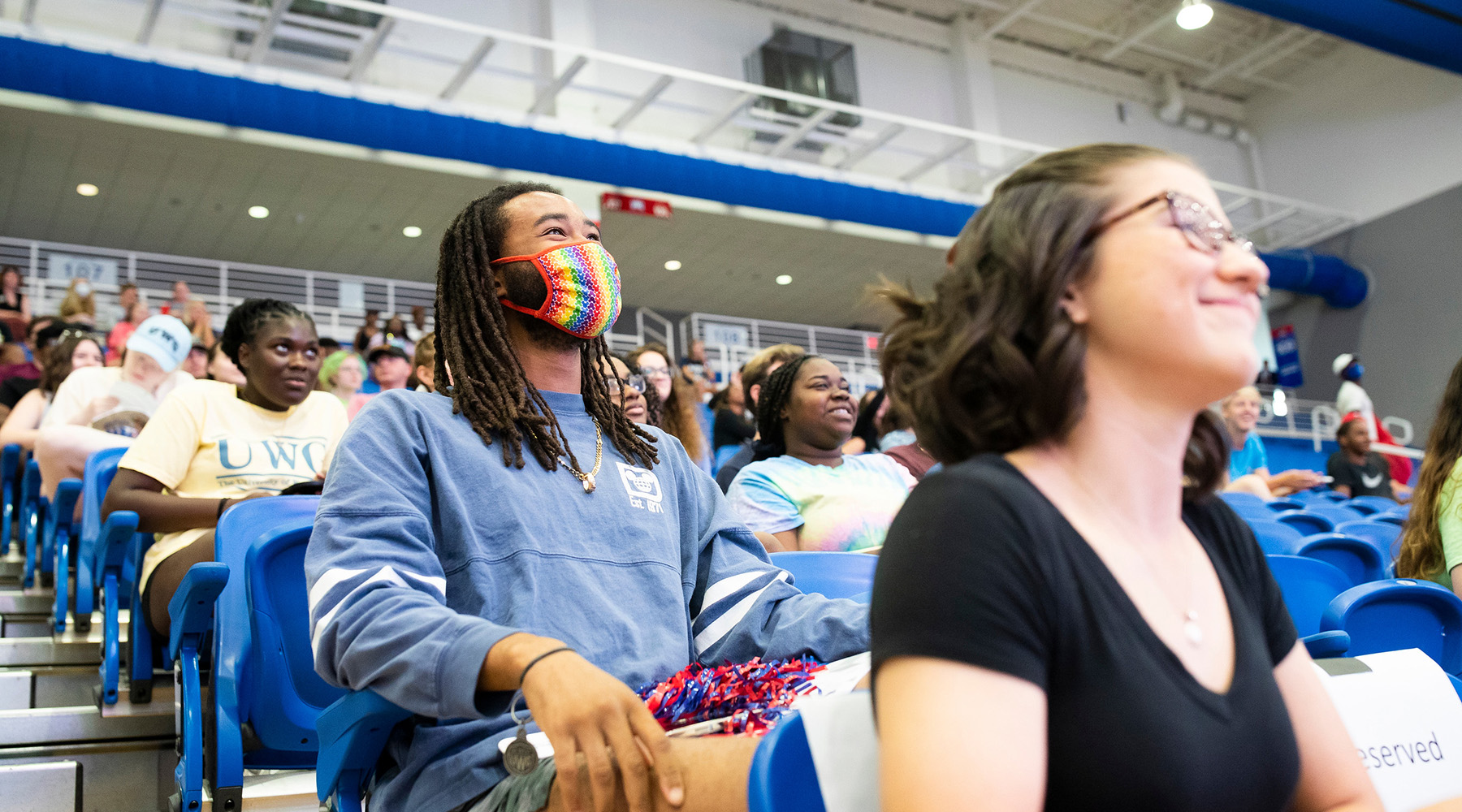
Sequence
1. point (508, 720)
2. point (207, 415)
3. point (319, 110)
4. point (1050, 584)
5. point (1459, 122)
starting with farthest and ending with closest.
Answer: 1. point (1459, 122)
2. point (319, 110)
3. point (207, 415)
4. point (508, 720)
5. point (1050, 584)

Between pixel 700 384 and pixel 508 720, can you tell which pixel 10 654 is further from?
pixel 700 384

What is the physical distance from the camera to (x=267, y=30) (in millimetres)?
8625

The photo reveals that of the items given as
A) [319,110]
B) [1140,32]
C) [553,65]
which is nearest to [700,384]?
[319,110]

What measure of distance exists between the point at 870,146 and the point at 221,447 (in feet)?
32.4

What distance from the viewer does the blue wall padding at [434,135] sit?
25.4 feet

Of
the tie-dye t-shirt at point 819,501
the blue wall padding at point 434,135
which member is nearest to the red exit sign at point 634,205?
the blue wall padding at point 434,135

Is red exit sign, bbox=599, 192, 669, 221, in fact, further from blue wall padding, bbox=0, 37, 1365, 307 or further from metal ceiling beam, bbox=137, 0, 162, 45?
metal ceiling beam, bbox=137, 0, 162, 45

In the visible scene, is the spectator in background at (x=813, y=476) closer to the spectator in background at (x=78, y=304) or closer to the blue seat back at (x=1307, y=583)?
the blue seat back at (x=1307, y=583)

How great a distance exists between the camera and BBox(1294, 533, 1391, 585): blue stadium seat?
7.59 ft

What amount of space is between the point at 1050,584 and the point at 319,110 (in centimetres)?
908

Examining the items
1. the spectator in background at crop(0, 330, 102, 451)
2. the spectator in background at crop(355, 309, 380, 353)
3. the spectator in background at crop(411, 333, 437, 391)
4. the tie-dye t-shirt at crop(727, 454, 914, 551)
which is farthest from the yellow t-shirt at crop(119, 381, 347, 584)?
the spectator in background at crop(355, 309, 380, 353)

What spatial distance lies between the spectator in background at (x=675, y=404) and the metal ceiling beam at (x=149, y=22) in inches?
263

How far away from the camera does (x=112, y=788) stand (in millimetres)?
2049

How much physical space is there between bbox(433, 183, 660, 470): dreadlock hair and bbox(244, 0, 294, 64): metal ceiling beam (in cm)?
808
